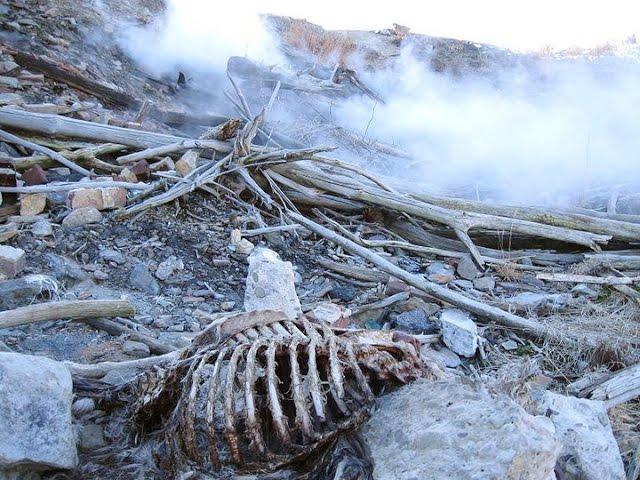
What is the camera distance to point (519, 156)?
691cm

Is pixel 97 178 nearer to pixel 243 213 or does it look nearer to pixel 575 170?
pixel 243 213

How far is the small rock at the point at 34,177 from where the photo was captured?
434 cm

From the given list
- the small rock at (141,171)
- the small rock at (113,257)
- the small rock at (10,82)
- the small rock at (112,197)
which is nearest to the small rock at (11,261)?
the small rock at (113,257)

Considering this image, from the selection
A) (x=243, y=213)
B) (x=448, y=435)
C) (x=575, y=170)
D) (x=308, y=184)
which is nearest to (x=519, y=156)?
(x=575, y=170)

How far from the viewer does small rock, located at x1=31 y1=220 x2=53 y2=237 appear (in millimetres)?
3814

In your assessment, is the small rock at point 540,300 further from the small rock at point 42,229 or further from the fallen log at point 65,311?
the small rock at point 42,229

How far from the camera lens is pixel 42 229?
384cm

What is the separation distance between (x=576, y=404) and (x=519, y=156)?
16.5ft

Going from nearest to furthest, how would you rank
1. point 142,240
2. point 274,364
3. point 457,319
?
point 274,364 → point 457,319 → point 142,240

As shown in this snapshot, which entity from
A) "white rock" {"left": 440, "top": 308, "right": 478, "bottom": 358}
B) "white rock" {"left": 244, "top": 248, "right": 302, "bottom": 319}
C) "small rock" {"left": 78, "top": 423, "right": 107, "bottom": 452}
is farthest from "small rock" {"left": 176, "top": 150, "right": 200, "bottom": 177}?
"small rock" {"left": 78, "top": 423, "right": 107, "bottom": 452}

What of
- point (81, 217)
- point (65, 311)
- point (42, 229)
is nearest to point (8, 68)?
point (81, 217)

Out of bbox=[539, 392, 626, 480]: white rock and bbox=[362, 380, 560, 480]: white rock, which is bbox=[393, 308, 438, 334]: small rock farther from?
bbox=[362, 380, 560, 480]: white rock

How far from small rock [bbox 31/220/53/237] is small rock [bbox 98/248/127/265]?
35 centimetres

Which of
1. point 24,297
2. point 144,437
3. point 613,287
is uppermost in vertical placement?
point 613,287
